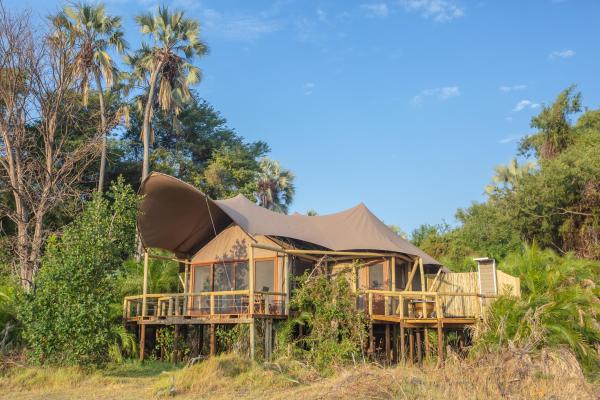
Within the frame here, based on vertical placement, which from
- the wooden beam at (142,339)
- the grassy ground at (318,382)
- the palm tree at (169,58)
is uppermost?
the palm tree at (169,58)

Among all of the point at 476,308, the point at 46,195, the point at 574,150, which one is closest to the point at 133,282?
the point at 46,195

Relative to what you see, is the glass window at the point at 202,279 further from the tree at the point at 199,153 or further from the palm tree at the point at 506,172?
the palm tree at the point at 506,172

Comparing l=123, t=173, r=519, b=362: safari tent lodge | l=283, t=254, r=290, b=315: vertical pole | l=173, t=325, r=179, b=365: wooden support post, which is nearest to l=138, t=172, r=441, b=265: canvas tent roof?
l=123, t=173, r=519, b=362: safari tent lodge

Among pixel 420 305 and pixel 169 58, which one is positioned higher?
pixel 169 58

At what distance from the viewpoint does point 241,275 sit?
16.9m

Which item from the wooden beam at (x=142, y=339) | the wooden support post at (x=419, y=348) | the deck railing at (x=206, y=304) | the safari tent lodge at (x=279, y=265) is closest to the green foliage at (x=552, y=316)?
the safari tent lodge at (x=279, y=265)

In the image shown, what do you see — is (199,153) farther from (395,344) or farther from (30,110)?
(395,344)

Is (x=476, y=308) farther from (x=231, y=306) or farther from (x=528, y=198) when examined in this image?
(x=528, y=198)

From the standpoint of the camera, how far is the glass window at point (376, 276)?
16.4m

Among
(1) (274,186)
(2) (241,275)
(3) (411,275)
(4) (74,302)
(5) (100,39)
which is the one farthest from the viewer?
(1) (274,186)

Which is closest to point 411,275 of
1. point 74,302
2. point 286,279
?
point 286,279

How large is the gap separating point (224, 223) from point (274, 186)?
13.5 metres

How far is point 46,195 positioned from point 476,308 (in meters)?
12.4

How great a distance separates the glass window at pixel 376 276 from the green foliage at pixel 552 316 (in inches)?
137
